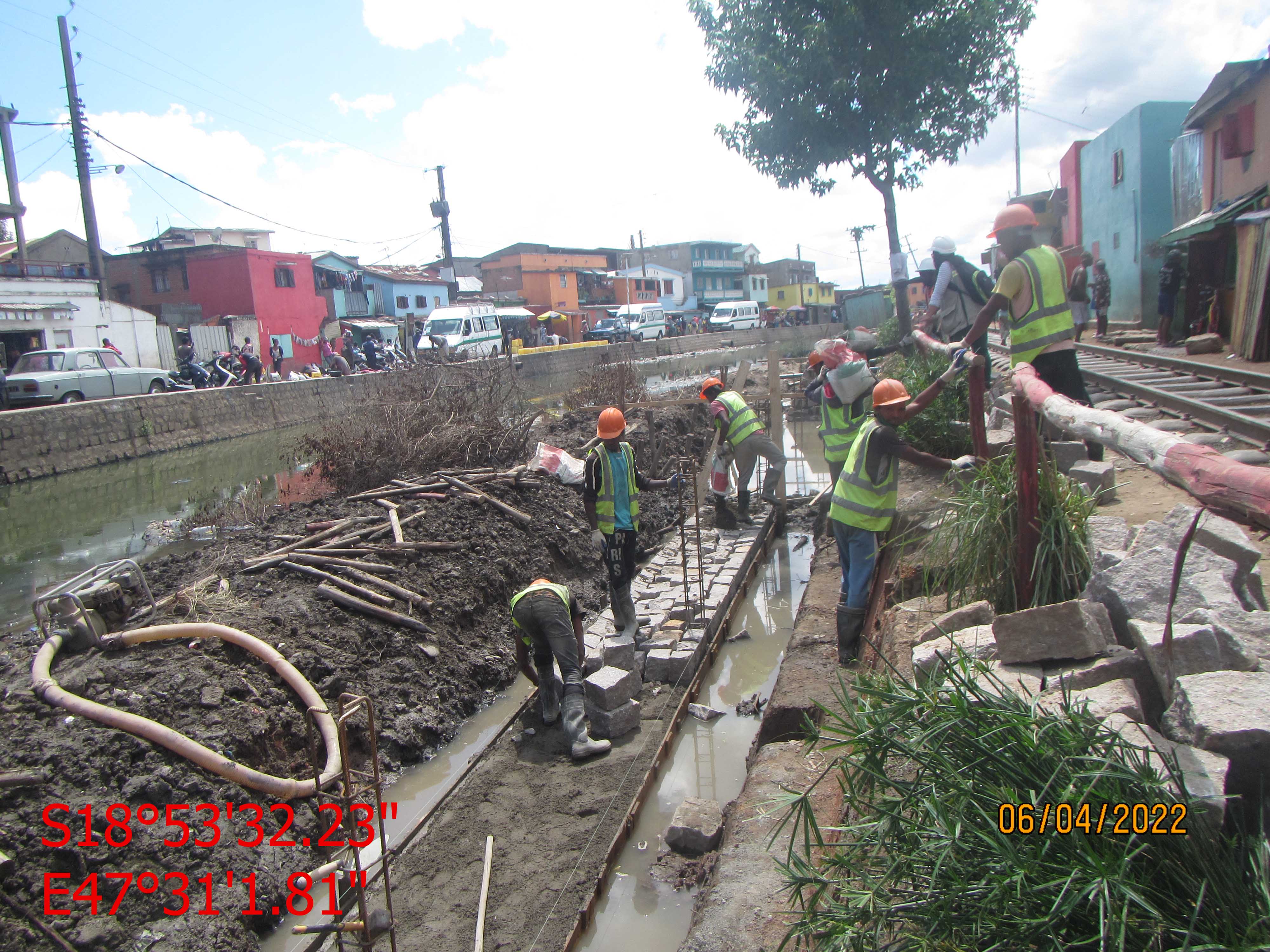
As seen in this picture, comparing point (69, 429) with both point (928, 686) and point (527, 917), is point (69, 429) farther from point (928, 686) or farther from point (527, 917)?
point (928, 686)

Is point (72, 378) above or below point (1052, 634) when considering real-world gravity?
above

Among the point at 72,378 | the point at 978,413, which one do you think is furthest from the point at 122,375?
the point at 978,413

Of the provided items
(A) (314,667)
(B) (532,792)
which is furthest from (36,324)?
(B) (532,792)

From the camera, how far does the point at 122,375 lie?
62.4 ft

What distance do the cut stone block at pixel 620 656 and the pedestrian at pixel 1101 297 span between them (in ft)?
51.4

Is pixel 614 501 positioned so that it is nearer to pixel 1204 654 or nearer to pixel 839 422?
pixel 839 422

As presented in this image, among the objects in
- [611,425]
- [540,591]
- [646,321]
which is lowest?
[540,591]

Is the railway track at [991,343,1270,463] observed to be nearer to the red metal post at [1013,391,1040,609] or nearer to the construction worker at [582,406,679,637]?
the red metal post at [1013,391,1040,609]

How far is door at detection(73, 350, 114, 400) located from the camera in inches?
717

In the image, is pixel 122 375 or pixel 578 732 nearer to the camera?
pixel 578 732

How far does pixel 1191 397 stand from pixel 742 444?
4531 millimetres

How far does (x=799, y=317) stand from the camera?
167 feet

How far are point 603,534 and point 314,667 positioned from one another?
236cm

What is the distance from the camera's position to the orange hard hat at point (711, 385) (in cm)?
930
